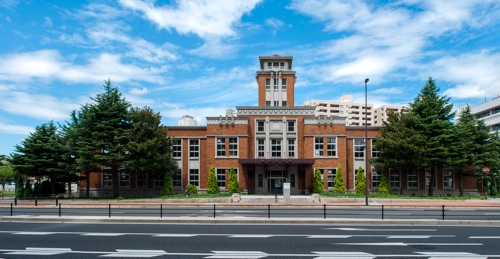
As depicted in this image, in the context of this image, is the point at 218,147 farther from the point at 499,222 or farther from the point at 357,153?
the point at 499,222

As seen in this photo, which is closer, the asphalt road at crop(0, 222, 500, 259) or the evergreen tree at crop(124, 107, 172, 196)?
the asphalt road at crop(0, 222, 500, 259)

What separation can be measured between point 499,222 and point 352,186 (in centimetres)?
2477

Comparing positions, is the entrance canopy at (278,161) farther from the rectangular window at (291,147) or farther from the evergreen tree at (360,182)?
the evergreen tree at (360,182)

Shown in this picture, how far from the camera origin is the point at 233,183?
4116 centimetres

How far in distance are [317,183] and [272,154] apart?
610 cm

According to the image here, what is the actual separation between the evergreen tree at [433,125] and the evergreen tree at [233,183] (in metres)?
19.1

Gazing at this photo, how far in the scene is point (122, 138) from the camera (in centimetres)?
3831

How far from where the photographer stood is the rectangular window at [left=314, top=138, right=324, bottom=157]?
4291 cm

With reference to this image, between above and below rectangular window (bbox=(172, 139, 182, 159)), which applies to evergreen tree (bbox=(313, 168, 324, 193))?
below

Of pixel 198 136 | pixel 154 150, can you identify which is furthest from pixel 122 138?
pixel 198 136

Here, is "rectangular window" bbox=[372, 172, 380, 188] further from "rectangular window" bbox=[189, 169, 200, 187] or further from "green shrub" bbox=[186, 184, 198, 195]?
"green shrub" bbox=[186, 184, 198, 195]

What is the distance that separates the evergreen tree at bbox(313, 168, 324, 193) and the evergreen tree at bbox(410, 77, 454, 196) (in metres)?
10.3

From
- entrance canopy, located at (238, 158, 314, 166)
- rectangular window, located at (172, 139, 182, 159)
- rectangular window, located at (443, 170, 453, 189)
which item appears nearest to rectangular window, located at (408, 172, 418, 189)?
rectangular window, located at (443, 170, 453, 189)

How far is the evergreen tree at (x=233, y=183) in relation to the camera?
41031 millimetres
